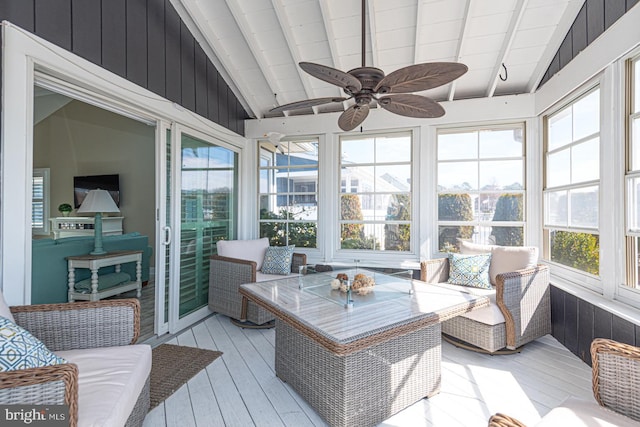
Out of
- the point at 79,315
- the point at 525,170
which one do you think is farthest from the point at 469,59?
the point at 79,315

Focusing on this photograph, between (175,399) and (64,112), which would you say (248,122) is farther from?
(64,112)

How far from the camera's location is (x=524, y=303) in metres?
2.70

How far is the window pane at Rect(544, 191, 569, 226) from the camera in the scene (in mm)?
3094

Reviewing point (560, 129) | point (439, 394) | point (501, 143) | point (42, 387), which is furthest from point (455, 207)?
point (42, 387)

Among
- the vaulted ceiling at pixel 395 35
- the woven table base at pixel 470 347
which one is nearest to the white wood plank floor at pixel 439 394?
the woven table base at pixel 470 347

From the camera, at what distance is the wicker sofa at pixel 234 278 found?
10.7 ft

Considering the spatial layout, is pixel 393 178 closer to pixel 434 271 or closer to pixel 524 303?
pixel 434 271

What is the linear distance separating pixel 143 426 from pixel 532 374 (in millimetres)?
2698

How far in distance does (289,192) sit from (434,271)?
7.16ft

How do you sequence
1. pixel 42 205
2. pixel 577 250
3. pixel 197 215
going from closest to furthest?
1. pixel 577 250
2. pixel 197 215
3. pixel 42 205

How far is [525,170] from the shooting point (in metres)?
3.58

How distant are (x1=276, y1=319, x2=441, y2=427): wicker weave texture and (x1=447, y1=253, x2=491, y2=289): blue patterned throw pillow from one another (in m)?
1.25

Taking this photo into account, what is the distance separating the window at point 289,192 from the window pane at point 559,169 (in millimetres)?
2678

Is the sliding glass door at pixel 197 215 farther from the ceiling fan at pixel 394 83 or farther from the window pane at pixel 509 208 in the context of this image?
the window pane at pixel 509 208
